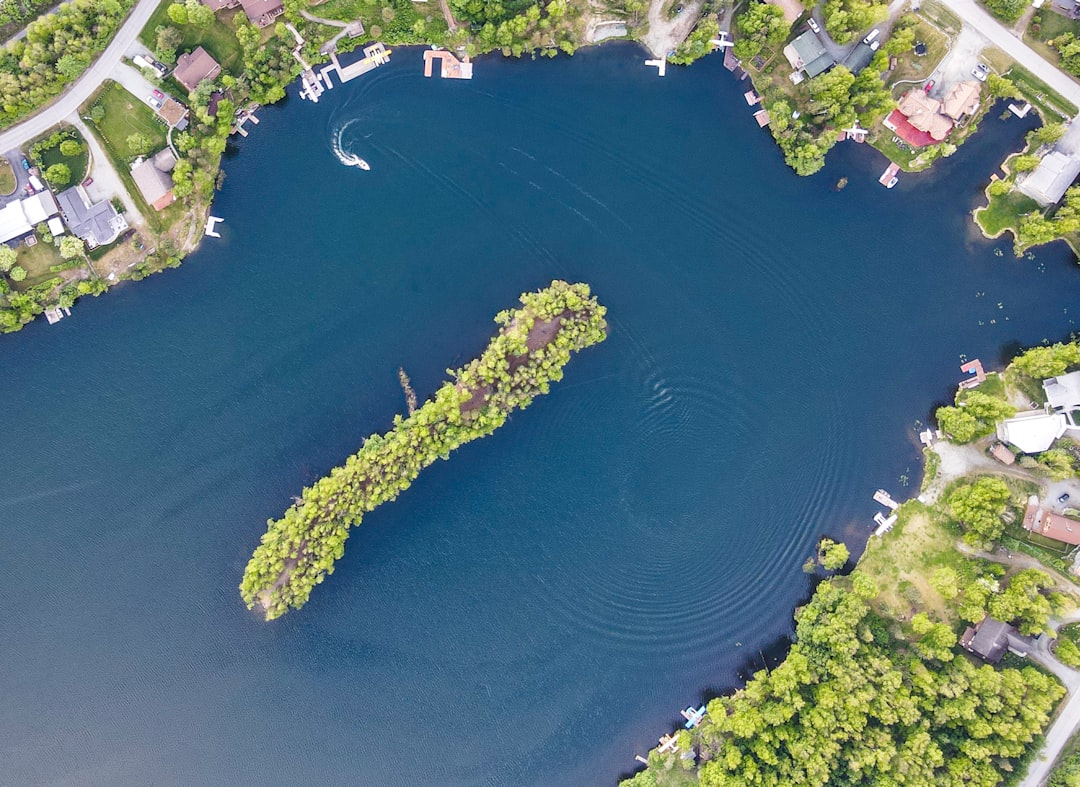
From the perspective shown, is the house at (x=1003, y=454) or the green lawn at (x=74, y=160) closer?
the house at (x=1003, y=454)

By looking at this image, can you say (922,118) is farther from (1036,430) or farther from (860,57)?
(1036,430)

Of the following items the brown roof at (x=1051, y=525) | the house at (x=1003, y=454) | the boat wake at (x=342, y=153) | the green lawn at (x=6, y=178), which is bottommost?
the brown roof at (x=1051, y=525)

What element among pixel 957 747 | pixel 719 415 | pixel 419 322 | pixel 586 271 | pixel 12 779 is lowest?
pixel 12 779

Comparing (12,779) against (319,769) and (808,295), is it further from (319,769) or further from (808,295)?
(808,295)

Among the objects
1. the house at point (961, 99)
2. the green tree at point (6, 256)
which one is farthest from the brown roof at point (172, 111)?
the house at point (961, 99)

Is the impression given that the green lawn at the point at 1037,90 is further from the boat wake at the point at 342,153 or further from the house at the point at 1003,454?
the boat wake at the point at 342,153

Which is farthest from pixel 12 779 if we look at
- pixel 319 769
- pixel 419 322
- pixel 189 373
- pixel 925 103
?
pixel 925 103
